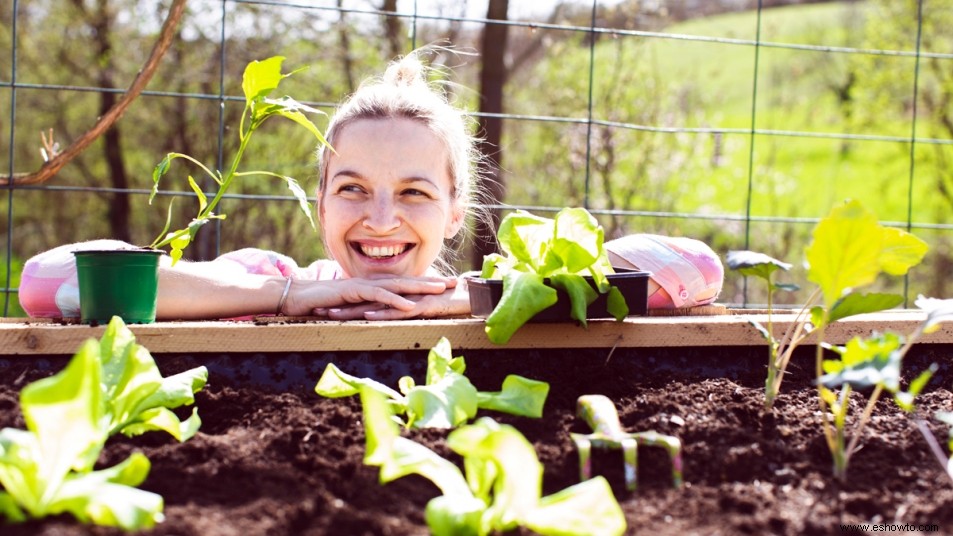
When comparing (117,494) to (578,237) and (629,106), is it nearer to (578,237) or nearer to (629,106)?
(578,237)

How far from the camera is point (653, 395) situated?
4.01ft

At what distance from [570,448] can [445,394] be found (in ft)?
0.53

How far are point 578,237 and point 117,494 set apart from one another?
2.32ft

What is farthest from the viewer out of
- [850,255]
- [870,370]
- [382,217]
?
[382,217]

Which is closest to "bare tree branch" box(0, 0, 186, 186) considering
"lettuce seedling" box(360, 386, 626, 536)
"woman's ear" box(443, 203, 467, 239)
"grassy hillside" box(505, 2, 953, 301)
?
"woman's ear" box(443, 203, 467, 239)

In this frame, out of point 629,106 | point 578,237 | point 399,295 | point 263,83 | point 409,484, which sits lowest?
point 409,484

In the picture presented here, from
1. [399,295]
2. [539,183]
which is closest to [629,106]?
[539,183]

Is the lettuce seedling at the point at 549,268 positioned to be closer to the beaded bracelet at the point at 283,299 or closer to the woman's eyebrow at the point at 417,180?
the beaded bracelet at the point at 283,299

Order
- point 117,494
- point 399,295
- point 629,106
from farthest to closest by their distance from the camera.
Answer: point 629,106 → point 399,295 → point 117,494

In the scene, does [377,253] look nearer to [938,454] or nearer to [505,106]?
[938,454]

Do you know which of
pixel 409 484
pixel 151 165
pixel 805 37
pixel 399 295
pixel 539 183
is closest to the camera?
pixel 409 484

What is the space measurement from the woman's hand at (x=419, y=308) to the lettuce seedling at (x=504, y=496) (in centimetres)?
62

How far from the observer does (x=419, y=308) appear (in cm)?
153

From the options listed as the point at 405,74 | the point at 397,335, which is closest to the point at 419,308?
the point at 397,335
